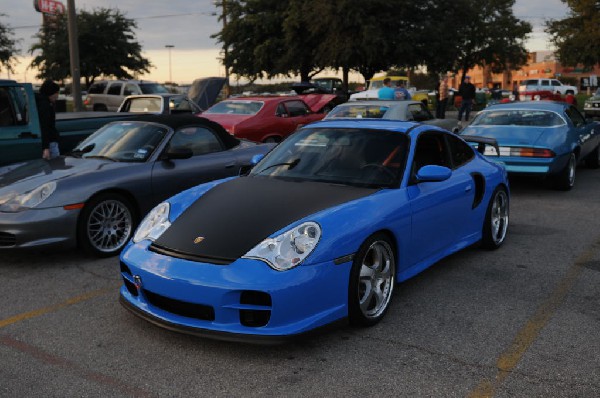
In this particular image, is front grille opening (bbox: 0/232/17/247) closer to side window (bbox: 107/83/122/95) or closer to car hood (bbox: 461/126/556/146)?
car hood (bbox: 461/126/556/146)

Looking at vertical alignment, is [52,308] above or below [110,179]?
below

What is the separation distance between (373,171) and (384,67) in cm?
2970

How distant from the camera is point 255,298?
3580mm

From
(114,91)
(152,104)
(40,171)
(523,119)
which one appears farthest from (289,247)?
(114,91)

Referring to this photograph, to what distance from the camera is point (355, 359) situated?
3711 mm

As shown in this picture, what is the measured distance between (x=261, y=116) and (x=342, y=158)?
26.9ft

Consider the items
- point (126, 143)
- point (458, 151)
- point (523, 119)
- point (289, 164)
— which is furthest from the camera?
point (523, 119)

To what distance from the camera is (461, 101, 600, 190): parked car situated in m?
9.38

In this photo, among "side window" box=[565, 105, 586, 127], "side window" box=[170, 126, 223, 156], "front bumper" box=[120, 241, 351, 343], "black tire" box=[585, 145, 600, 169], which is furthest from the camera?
"black tire" box=[585, 145, 600, 169]

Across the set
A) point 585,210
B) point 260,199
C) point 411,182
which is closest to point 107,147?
point 260,199

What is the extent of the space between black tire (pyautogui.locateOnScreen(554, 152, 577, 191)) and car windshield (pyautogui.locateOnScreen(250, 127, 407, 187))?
19.1 feet

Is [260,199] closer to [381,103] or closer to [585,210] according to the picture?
[585,210]

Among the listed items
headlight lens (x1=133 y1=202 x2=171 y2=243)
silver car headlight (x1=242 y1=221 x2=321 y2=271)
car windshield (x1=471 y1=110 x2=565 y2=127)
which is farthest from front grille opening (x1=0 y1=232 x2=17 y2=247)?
car windshield (x1=471 y1=110 x2=565 y2=127)

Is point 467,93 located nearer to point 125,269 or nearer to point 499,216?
point 499,216
